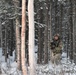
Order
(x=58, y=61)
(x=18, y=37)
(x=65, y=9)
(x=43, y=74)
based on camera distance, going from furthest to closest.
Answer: (x=65, y=9) → (x=18, y=37) → (x=58, y=61) → (x=43, y=74)

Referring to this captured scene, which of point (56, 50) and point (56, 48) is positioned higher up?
point (56, 48)

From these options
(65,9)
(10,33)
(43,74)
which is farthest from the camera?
(10,33)

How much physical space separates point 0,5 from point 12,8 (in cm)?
77

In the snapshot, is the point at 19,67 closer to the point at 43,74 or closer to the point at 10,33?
the point at 43,74

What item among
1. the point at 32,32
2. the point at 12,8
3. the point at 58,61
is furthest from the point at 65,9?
the point at 32,32

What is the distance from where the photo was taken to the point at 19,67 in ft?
57.1

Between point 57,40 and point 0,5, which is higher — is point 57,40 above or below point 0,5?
below

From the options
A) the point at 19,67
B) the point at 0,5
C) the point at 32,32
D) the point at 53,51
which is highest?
the point at 0,5

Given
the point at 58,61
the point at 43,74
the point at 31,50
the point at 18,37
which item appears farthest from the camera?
the point at 18,37

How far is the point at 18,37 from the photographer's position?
1677 centimetres

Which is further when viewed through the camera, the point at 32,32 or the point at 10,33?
the point at 10,33

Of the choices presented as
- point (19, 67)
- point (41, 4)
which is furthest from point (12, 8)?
point (41, 4)

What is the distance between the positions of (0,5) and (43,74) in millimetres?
5876

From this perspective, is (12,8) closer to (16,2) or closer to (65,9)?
(16,2)
